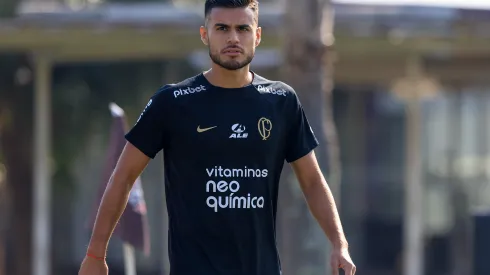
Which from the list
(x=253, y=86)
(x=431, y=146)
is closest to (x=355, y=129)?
(x=431, y=146)

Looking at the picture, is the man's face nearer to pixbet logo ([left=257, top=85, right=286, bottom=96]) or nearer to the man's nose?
the man's nose

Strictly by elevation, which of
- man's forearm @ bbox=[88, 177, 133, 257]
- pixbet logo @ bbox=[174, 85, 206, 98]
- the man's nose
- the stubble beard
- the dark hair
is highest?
the dark hair

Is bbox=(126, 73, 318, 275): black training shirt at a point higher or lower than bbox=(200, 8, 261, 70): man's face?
lower

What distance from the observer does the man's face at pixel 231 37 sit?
13.1ft

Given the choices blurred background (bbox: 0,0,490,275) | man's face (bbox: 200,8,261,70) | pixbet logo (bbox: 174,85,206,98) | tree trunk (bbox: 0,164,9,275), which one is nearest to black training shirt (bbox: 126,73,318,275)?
pixbet logo (bbox: 174,85,206,98)

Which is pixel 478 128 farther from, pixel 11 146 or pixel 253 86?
pixel 253 86

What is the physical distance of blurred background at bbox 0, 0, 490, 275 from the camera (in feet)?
37.7

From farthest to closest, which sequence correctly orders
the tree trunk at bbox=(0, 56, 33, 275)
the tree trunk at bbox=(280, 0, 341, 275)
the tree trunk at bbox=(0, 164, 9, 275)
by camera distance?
1. the tree trunk at bbox=(0, 164, 9, 275)
2. the tree trunk at bbox=(0, 56, 33, 275)
3. the tree trunk at bbox=(280, 0, 341, 275)

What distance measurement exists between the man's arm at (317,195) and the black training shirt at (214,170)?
19 cm

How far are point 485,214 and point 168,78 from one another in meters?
6.06

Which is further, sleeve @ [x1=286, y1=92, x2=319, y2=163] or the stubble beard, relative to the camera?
sleeve @ [x1=286, y1=92, x2=319, y2=163]

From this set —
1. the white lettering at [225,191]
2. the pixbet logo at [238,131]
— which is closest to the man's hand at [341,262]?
the white lettering at [225,191]

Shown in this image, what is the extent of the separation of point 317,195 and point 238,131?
0.42m

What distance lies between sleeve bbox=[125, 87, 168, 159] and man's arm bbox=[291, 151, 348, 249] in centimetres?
53
